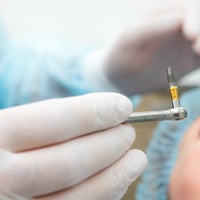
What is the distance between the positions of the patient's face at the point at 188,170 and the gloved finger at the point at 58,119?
0.87ft

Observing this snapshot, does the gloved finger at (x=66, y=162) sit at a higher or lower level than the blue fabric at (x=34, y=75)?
lower

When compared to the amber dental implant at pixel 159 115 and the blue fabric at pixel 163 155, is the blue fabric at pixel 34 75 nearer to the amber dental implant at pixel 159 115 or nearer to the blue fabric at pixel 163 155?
the blue fabric at pixel 163 155

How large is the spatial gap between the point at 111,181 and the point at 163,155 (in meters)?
0.36

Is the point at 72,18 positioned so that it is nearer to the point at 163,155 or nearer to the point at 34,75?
the point at 34,75

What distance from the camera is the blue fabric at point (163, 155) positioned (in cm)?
90

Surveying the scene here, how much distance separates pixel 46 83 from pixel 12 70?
0.33ft

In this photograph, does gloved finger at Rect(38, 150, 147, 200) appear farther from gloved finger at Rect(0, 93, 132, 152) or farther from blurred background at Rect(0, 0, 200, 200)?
blurred background at Rect(0, 0, 200, 200)

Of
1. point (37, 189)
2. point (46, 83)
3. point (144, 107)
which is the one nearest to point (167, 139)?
point (144, 107)

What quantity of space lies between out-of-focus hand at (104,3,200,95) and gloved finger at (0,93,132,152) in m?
0.49

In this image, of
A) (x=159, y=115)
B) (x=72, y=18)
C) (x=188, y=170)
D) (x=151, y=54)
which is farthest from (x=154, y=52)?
(x=159, y=115)

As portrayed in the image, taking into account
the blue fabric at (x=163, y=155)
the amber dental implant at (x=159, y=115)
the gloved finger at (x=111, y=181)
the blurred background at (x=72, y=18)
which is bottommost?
the blue fabric at (x=163, y=155)

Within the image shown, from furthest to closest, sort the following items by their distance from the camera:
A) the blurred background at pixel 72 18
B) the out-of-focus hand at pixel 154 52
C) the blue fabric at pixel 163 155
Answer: the blurred background at pixel 72 18, the out-of-focus hand at pixel 154 52, the blue fabric at pixel 163 155

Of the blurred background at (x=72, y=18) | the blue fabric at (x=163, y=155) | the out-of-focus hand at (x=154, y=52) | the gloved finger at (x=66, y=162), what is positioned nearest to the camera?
the gloved finger at (x=66, y=162)

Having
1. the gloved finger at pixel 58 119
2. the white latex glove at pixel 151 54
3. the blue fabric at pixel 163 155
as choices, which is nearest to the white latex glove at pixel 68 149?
the gloved finger at pixel 58 119
